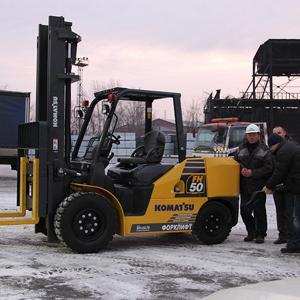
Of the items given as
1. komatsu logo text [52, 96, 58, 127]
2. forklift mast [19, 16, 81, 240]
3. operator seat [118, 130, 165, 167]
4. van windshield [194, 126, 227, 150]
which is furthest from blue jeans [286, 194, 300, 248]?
van windshield [194, 126, 227, 150]

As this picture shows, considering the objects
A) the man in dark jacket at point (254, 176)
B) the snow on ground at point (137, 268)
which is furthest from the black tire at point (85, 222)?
the man in dark jacket at point (254, 176)

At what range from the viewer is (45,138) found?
24.3 ft

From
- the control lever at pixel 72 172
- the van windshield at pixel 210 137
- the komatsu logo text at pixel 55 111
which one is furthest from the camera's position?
the van windshield at pixel 210 137

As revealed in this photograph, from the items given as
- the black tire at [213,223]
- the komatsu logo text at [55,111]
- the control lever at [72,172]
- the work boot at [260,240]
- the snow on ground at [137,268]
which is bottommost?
the snow on ground at [137,268]

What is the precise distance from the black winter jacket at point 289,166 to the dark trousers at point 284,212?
206 millimetres

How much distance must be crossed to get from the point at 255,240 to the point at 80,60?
3.94m

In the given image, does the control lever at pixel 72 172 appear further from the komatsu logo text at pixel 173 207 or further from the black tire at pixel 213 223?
the black tire at pixel 213 223

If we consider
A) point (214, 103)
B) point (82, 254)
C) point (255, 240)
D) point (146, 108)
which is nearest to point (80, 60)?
point (146, 108)

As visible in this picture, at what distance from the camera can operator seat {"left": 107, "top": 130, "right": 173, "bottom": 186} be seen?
311 inches

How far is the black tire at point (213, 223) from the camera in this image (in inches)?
327

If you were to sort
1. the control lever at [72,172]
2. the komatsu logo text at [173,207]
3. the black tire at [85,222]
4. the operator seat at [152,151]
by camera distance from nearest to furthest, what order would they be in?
the black tire at [85,222] < the control lever at [72,172] < the komatsu logo text at [173,207] < the operator seat at [152,151]

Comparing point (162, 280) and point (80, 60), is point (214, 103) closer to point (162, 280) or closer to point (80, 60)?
point (80, 60)

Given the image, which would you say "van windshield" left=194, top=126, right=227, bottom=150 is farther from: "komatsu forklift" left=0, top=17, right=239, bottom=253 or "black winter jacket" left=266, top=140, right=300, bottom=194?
"black winter jacket" left=266, top=140, right=300, bottom=194

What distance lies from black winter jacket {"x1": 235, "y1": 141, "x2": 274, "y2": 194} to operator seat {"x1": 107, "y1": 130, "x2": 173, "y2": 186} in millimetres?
1385
